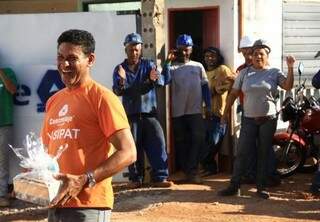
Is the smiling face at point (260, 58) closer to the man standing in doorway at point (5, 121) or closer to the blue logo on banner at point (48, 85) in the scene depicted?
the blue logo on banner at point (48, 85)

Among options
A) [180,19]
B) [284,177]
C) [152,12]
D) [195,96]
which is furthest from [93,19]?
[284,177]

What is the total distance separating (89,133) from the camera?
3096 mm

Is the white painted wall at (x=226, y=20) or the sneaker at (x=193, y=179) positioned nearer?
the sneaker at (x=193, y=179)

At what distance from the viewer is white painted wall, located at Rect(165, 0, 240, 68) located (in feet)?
27.7

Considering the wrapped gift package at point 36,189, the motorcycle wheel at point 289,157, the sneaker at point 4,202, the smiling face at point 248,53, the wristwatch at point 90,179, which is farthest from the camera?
the motorcycle wheel at point 289,157

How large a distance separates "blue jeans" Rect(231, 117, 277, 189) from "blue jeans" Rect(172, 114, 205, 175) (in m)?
1.00

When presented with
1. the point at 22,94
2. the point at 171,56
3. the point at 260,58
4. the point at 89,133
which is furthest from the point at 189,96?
the point at 89,133

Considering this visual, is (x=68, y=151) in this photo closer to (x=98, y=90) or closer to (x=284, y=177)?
(x=98, y=90)

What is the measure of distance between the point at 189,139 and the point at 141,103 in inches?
43.2

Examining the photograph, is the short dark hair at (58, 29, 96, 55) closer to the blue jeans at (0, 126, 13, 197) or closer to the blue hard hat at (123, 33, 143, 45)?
the blue hard hat at (123, 33, 143, 45)

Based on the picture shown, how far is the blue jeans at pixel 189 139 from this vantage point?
786 centimetres

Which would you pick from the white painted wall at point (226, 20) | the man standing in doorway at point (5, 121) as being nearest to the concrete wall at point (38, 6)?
the white painted wall at point (226, 20)

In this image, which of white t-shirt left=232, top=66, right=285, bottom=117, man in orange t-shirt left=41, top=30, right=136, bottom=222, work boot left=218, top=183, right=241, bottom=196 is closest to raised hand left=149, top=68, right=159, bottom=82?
white t-shirt left=232, top=66, right=285, bottom=117

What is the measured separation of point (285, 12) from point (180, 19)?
147 centimetres
